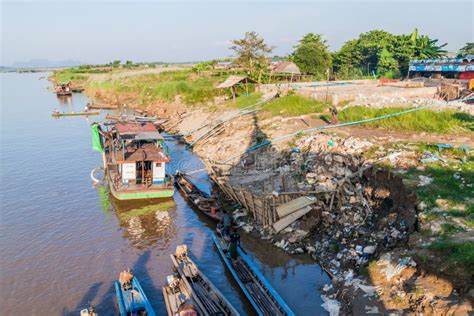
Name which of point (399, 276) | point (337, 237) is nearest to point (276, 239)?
point (337, 237)

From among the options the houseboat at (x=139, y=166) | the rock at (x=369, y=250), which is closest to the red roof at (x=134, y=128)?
the houseboat at (x=139, y=166)

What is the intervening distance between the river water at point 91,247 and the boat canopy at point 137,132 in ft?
11.3

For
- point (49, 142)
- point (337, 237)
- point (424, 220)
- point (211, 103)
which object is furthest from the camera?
point (211, 103)

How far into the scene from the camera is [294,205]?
1488cm

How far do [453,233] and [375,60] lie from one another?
4369 cm

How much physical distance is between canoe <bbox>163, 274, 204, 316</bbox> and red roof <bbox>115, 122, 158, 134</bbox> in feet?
34.2

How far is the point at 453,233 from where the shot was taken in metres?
11.0

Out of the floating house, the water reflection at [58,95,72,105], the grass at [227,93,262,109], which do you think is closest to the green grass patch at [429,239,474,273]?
the grass at [227,93,262,109]

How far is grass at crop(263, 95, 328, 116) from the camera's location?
26406 mm

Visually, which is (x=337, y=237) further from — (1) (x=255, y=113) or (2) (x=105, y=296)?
(1) (x=255, y=113)

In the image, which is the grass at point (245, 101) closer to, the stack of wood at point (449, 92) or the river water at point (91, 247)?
the river water at point (91, 247)

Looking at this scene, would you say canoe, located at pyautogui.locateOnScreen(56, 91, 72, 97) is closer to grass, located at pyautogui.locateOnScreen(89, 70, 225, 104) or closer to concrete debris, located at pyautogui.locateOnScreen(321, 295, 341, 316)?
grass, located at pyautogui.locateOnScreen(89, 70, 225, 104)

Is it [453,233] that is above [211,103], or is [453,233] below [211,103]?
below

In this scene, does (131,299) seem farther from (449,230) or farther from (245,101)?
(245,101)
